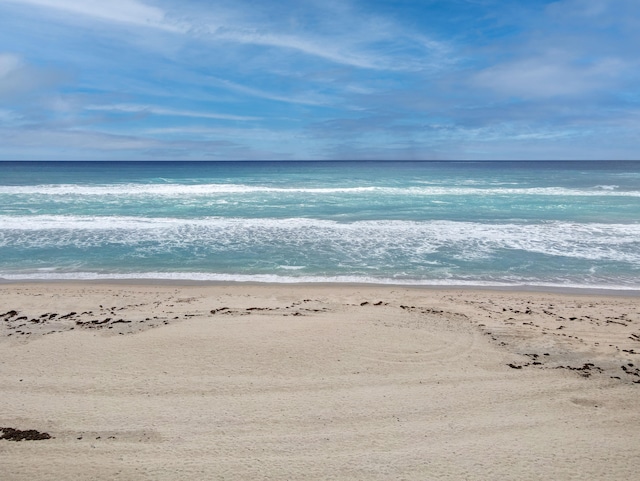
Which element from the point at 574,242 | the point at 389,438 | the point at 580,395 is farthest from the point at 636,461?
the point at 574,242

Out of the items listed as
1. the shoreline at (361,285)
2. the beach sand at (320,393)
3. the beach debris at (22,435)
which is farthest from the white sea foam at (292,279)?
the beach debris at (22,435)

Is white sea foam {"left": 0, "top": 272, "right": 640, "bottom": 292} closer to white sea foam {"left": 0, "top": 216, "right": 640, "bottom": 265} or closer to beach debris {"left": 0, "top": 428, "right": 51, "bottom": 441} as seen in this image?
white sea foam {"left": 0, "top": 216, "right": 640, "bottom": 265}

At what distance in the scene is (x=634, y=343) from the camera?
22.4ft

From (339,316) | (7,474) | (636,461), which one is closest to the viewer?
(7,474)

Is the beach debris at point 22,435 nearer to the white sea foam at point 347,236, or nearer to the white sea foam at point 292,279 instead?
the white sea foam at point 292,279

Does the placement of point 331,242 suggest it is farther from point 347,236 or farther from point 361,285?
point 361,285

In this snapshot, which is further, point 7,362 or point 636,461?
point 7,362

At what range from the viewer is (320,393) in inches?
197

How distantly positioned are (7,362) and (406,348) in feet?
18.8

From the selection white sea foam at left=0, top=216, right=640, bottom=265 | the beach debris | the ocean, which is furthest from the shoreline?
the beach debris

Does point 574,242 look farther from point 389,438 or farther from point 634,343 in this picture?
point 389,438

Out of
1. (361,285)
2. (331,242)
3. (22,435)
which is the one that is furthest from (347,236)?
(22,435)

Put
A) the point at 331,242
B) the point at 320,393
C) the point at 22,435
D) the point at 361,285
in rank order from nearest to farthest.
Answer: the point at 22,435, the point at 320,393, the point at 361,285, the point at 331,242

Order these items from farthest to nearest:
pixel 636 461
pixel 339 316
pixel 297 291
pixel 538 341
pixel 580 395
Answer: pixel 297 291
pixel 339 316
pixel 538 341
pixel 580 395
pixel 636 461
